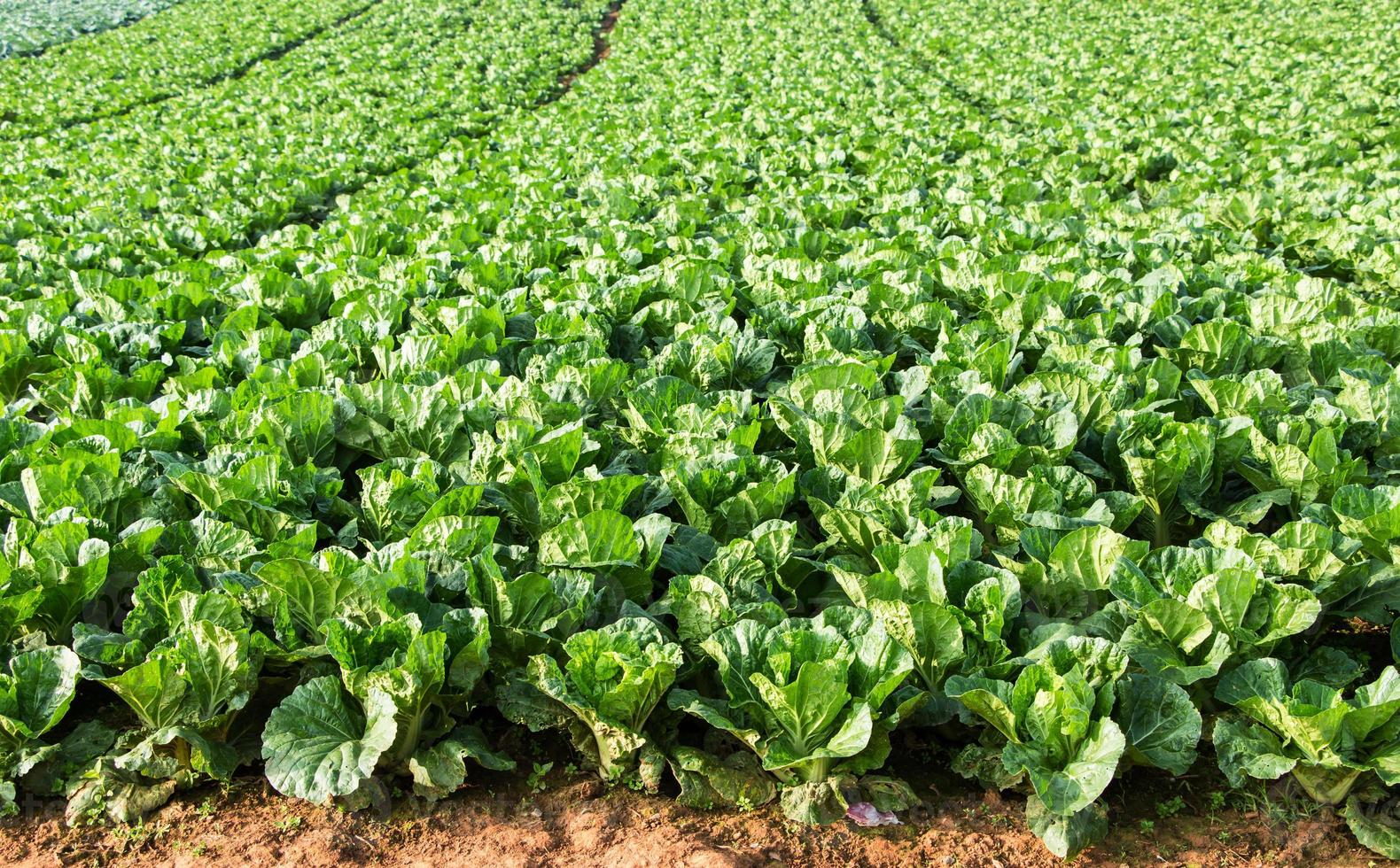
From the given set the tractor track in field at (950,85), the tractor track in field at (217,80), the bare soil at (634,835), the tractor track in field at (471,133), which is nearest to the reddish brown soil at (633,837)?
the bare soil at (634,835)

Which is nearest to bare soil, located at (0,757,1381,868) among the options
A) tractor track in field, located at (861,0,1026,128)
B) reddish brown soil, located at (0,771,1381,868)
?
reddish brown soil, located at (0,771,1381,868)

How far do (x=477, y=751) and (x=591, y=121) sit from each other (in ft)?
41.7

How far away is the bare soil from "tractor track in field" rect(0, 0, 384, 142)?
15.5m

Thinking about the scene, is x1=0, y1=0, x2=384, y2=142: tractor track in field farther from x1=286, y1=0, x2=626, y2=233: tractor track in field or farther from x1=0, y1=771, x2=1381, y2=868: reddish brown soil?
x1=0, y1=771, x2=1381, y2=868: reddish brown soil

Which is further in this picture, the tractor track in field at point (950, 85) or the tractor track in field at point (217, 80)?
the tractor track in field at point (217, 80)

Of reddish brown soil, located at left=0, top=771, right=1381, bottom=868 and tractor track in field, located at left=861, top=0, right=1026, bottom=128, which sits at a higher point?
reddish brown soil, located at left=0, top=771, right=1381, bottom=868

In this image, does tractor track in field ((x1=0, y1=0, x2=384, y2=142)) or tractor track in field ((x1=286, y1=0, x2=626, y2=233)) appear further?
tractor track in field ((x1=0, y1=0, x2=384, y2=142))

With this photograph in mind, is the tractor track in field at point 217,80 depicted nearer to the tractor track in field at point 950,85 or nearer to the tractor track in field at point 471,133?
the tractor track in field at point 471,133

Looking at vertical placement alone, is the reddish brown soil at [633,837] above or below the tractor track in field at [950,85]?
above

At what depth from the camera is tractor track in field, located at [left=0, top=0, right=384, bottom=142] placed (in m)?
15.3

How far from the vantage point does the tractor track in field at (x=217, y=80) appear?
1530 centimetres

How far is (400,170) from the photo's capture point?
12.2m

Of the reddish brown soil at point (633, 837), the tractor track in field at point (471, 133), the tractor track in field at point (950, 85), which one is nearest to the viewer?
the reddish brown soil at point (633, 837)

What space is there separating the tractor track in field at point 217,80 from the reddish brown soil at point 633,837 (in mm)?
15489
